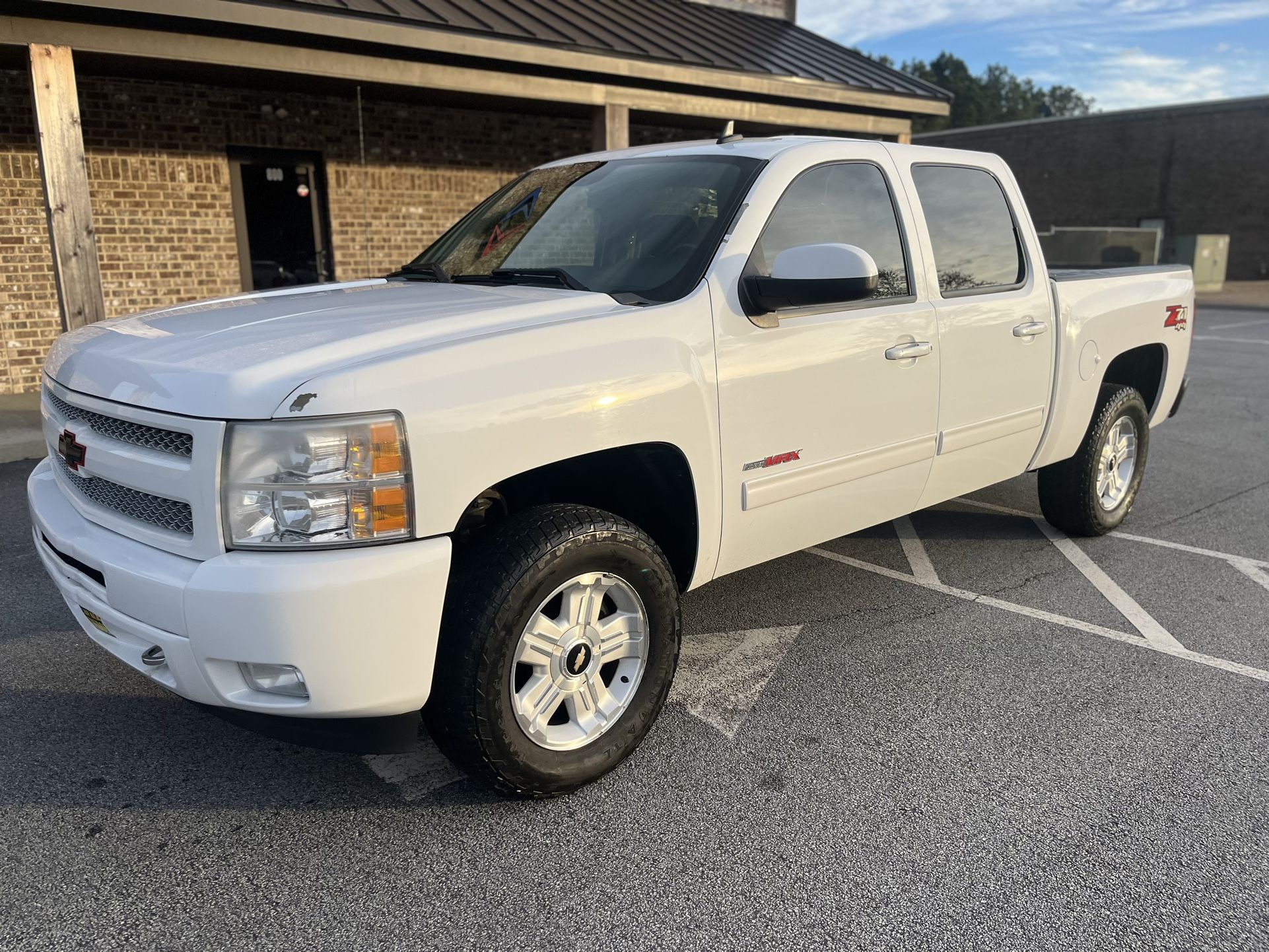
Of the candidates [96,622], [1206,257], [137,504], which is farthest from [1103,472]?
[1206,257]

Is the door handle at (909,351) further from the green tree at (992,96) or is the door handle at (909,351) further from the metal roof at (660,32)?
the green tree at (992,96)

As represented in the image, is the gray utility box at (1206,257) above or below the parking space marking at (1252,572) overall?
above

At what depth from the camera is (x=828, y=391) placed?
3.44 meters

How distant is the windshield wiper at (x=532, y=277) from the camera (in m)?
3.34

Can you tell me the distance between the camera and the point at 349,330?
2.68 meters

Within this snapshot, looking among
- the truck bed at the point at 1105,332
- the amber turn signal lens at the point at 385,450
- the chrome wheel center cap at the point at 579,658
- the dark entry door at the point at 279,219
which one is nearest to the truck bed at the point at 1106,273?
the truck bed at the point at 1105,332

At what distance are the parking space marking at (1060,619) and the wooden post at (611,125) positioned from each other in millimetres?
6326

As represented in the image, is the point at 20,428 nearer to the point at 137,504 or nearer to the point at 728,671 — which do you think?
the point at 137,504

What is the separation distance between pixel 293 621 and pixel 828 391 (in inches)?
79.0

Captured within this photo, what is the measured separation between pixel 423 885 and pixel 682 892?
674 millimetres

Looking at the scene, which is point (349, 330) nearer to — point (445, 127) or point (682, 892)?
point (682, 892)

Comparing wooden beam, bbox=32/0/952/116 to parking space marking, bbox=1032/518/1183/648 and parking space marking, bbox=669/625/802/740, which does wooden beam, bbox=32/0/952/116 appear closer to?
parking space marking, bbox=669/625/802/740

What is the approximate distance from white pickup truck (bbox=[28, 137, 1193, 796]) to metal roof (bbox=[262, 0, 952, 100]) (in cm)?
502

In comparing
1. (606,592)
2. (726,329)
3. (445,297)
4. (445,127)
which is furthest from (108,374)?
(445,127)
